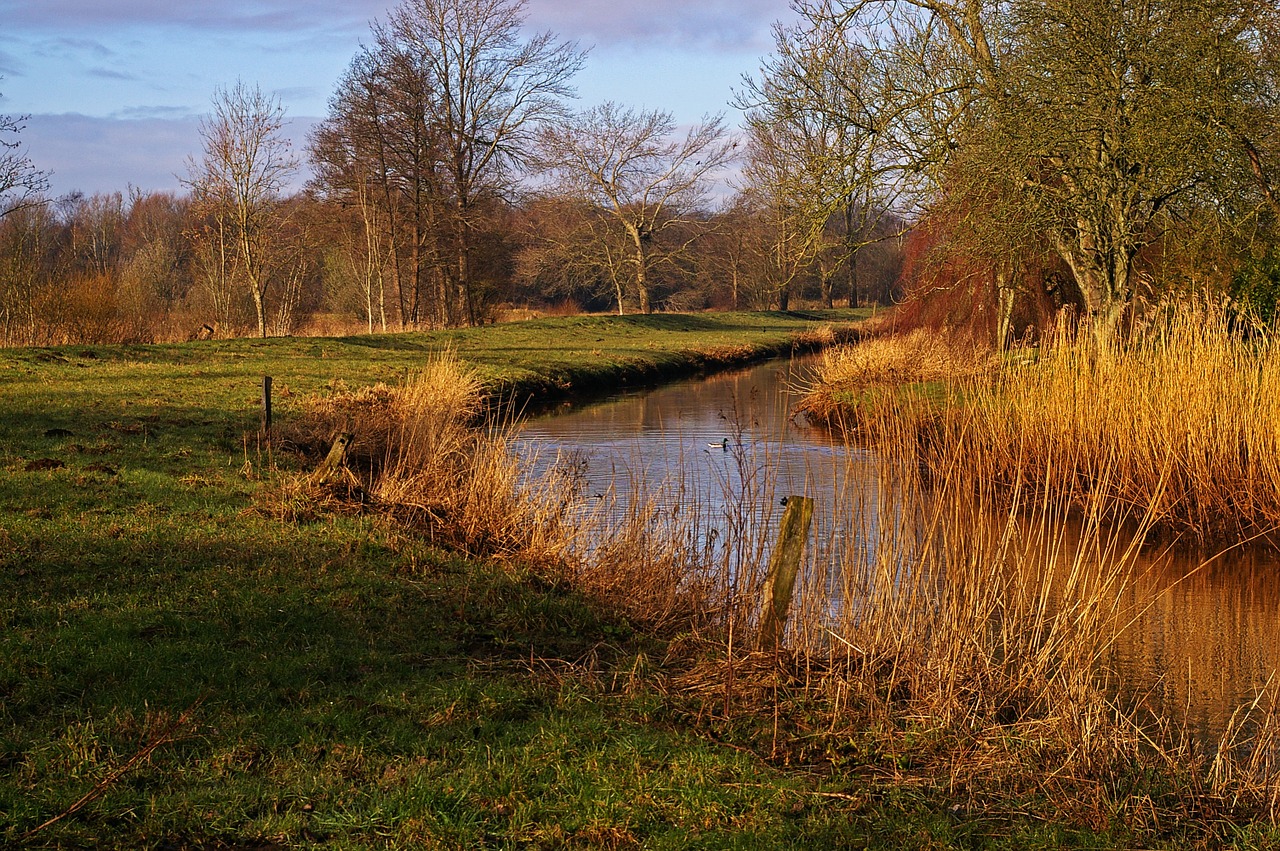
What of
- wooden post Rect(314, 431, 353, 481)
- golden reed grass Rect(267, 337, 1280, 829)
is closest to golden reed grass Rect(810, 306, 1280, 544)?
golden reed grass Rect(267, 337, 1280, 829)

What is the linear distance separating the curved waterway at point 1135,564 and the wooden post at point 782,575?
2.00 feet

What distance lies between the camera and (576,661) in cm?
633

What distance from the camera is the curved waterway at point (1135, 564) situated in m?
6.85

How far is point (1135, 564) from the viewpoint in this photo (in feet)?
31.2

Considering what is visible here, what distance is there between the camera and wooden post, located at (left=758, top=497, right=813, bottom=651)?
19.1ft

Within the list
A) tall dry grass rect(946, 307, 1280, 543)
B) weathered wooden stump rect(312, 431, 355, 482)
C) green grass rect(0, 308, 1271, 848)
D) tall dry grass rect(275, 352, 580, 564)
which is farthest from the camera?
tall dry grass rect(946, 307, 1280, 543)

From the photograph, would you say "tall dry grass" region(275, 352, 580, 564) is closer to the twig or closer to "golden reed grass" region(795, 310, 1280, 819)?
"golden reed grass" region(795, 310, 1280, 819)

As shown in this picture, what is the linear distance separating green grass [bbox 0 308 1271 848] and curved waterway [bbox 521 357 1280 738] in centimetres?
152

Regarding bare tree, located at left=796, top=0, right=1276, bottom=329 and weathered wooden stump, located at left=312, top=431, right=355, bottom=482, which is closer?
weathered wooden stump, located at left=312, top=431, right=355, bottom=482

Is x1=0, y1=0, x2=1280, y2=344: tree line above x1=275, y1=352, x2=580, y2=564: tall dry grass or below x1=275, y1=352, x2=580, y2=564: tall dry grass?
above

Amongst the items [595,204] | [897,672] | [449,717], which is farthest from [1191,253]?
[595,204]

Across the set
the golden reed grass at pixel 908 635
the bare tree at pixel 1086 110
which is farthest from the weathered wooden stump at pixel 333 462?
the bare tree at pixel 1086 110

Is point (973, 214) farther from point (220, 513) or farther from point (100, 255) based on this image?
point (100, 255)

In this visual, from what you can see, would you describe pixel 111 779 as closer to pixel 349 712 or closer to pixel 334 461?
pixel 349 712
